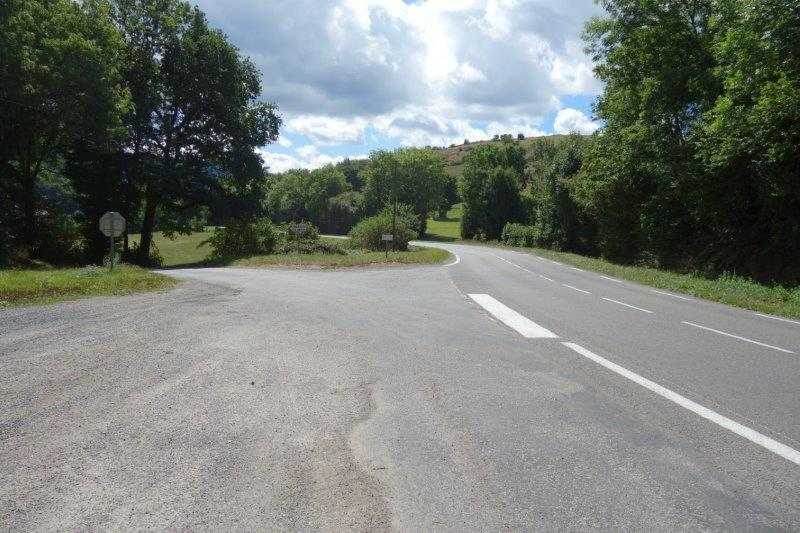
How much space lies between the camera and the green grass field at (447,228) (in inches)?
2869

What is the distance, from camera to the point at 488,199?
209ft

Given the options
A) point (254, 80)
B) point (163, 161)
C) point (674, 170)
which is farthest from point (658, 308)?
point (254, 80)

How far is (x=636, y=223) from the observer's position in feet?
97.0

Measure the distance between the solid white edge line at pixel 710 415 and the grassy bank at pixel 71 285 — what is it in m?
10.8

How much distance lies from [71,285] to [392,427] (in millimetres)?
11038

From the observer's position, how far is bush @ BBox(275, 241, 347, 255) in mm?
34091

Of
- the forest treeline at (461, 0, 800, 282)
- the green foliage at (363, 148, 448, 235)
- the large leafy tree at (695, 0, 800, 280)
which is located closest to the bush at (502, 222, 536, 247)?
the forest treeline at (461, 0, 800, 282)

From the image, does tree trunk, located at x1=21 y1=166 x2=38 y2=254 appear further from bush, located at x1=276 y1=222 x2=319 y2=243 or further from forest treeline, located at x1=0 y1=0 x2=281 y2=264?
bush, located at x1=276 y1=222 x2=319 y2=243

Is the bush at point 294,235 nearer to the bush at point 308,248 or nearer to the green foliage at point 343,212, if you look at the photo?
the bush at point 308,248

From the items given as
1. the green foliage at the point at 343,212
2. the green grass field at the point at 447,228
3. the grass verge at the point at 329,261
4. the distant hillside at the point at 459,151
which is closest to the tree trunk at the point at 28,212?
the grass verge at the point at 329,261

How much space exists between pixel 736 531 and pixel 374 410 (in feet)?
8.63

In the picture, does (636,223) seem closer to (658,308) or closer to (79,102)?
(658,308)

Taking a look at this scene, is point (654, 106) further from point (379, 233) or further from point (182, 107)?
point (182, 107)

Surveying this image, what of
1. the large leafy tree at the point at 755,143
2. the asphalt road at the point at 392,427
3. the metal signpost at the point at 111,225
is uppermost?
the large leafy tree at the point at 755,143
